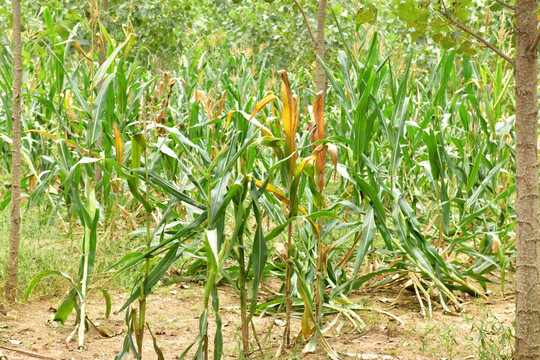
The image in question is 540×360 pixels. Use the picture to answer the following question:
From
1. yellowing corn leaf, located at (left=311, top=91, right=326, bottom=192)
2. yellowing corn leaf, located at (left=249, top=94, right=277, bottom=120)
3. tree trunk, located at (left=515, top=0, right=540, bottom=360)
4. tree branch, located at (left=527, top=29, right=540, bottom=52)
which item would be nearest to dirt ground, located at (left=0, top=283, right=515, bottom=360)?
tree trunk, located at (left=515, top=0, right=540, bottom=360)

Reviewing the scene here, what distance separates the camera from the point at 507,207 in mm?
3074

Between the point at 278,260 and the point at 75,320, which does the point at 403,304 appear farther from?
the point at 75,320

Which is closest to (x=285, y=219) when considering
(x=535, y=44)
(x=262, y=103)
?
(x=262, y=103)

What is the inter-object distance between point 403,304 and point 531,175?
1.09 m

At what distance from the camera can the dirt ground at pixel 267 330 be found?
7.06 feet

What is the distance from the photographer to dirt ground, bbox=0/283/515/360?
7.06 ft

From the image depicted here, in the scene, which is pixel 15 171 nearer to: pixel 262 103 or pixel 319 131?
pixel 262 103

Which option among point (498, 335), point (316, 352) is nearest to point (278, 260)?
point (316, 352)

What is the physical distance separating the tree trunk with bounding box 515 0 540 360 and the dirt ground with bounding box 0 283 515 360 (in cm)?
32

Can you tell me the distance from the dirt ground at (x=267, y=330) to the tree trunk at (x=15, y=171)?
130 mm

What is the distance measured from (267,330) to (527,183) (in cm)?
124

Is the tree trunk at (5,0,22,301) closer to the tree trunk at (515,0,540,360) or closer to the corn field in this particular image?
the corn field

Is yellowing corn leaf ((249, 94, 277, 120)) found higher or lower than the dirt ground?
higher

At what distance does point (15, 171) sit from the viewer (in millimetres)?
2555
